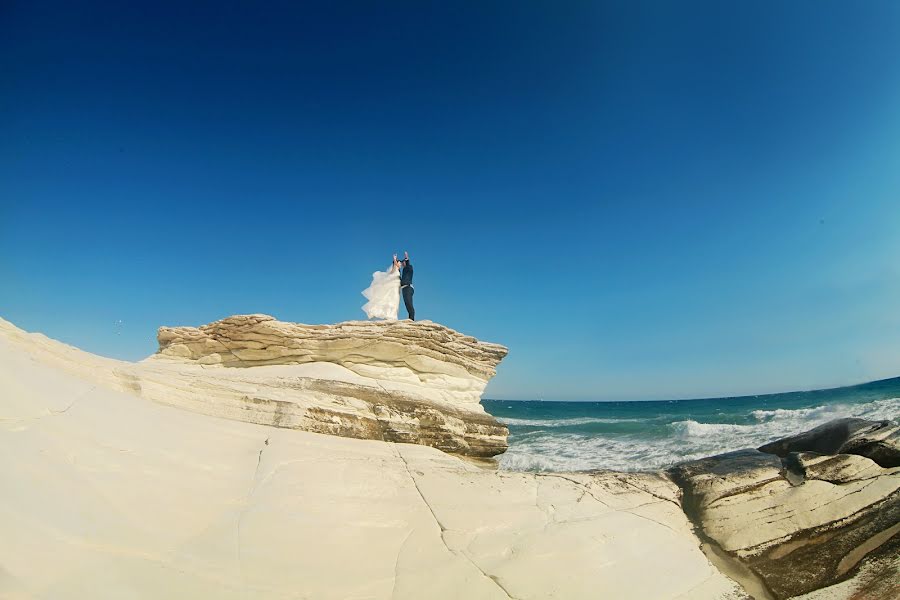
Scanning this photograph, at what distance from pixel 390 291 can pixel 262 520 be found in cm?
994

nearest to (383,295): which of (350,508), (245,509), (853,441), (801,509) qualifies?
(350,508)

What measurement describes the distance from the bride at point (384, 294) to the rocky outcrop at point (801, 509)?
8.85 meters

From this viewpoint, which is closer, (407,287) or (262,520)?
(262,520)

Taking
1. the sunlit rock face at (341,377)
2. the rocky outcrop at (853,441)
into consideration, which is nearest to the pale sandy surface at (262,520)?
the sunlit rock face at (341,377)

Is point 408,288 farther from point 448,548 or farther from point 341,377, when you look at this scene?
point 448,548

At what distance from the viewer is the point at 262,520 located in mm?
3604

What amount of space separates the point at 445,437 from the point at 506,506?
11.5 ft

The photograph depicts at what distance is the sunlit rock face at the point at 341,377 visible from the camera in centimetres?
643

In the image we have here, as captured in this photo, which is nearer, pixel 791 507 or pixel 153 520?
pixel 153 520

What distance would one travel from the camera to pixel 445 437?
841 centimetres

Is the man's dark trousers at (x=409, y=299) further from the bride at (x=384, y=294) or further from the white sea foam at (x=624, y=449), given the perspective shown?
the white sea foam at (x=624, y=449)

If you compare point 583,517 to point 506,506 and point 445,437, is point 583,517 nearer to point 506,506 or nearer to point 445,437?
point 506,506

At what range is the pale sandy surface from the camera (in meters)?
2.73

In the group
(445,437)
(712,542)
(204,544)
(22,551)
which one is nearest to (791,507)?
(712,542)
